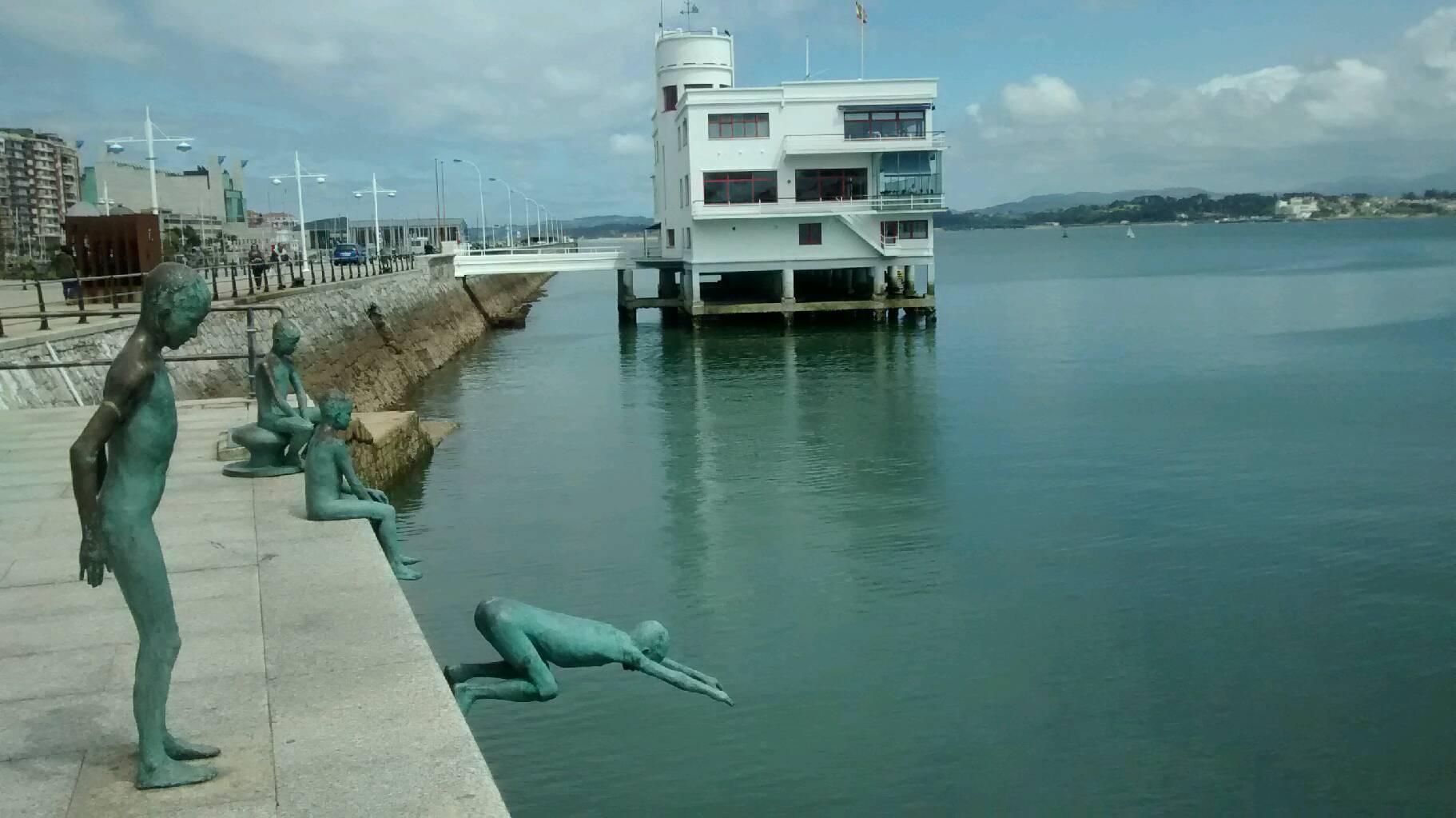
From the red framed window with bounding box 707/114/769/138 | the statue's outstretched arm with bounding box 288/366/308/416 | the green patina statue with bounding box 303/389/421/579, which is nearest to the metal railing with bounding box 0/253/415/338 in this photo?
the statue's outstretched arm with bounding box 288/366/308/416

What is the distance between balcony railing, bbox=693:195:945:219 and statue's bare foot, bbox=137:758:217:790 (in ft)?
154

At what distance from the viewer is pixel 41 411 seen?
17.9 meters

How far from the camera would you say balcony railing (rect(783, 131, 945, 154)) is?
167 ft

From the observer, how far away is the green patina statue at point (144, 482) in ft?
17.7

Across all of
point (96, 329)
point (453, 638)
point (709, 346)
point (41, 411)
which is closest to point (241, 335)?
point (96, 329)

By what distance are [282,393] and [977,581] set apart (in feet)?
30.3

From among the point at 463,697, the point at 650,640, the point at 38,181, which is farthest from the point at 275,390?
the point at 38,181

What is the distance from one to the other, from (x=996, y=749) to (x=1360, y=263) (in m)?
103

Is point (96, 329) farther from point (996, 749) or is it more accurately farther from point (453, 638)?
point (996, 749)

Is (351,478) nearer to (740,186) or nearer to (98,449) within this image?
(98,449)

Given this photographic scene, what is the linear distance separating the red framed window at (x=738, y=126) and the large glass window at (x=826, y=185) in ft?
7.61

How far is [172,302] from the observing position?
17.9 ft

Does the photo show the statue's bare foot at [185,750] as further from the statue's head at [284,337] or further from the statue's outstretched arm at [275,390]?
the statue's head at [284,337]

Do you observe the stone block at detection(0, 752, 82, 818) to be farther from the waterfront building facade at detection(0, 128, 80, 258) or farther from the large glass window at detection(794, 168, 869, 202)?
the waterfront building facade at detection(0, 128, 80, 258)
